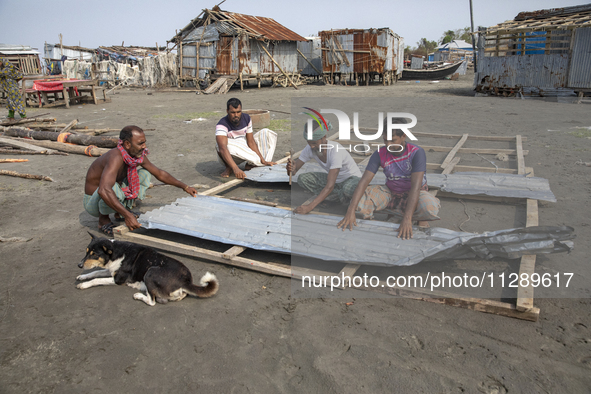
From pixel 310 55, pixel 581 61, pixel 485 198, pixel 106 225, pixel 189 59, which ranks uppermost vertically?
pixel 310 55

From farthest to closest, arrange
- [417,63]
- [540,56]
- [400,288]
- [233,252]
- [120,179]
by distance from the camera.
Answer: [417,63]
[540,56]
[120,179]
[233,252]
[400,288]

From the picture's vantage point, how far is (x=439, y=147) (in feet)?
22.2

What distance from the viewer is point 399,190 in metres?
3.64

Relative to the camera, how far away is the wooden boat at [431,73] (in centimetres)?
2611

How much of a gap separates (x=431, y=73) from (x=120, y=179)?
26258 millimetres

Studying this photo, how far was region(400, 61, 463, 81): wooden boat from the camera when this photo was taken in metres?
26.1

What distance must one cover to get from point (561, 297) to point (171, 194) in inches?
166

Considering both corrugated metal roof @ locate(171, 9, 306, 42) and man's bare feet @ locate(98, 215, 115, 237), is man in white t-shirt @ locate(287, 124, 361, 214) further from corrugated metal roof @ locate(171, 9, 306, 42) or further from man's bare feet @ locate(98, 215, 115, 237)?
corrugated metal roof @ locate(171, 9, 306, 42)

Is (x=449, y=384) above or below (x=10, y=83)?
below

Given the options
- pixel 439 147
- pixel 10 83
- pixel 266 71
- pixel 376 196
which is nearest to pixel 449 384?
pixel 376 196

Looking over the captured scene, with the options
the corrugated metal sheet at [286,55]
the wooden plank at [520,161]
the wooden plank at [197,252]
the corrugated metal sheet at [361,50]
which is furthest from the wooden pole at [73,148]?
the corrugated metal sheet at [361,50]

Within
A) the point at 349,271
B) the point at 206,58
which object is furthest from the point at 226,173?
the point at 206,58

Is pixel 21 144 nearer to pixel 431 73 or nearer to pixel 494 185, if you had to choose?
pixel 494 185

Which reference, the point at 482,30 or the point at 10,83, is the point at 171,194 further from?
the point at 482,30
